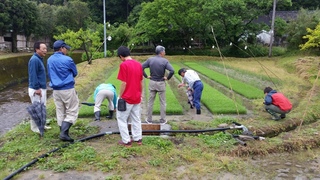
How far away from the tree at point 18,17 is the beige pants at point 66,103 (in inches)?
1042

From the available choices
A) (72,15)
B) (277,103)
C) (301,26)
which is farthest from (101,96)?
(72,15)

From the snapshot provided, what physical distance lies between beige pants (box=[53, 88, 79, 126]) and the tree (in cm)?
2647

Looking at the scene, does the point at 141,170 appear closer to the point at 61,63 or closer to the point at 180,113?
the point at 61,63

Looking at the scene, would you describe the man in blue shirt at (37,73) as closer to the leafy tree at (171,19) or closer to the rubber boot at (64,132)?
the rubber boot at (64,132)

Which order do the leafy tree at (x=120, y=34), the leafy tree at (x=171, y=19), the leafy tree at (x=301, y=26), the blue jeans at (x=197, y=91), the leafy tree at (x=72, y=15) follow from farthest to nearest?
the leafy tree at (x=72, y=15) < the leafy tree at (x=120, y=34) < the leafy tree at (x=171, y=19) < the leafy tree at (x=301, y=26) < the blue jeans at (x=197, y=91)

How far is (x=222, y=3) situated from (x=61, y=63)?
65.8 ft

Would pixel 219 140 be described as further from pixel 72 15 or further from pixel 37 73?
pixel 72 15

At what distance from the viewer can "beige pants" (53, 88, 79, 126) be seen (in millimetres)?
5219

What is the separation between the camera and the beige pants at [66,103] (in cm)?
522

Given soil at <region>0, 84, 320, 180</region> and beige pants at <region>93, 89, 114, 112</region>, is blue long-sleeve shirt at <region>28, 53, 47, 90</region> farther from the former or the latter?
soil at <region>0, 84, 320, 180</region>

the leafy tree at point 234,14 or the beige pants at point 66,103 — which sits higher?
the leafy tree at point 234,14

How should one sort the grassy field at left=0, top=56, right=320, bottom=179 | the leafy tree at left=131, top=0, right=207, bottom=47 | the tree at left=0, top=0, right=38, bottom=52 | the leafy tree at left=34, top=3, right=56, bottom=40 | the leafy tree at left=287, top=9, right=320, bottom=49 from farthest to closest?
the leafy tree at left=34, top=3, right=56, bottom=40, the tree at left=0, top=0, right=38, bottom=52, the leafy tree at left=131, top=0, right=207, bottom=47, the leafy tree at left=287, top=9, right=320, bottom=49, the grassy field at left=0, top=56, right=320, bottom=179

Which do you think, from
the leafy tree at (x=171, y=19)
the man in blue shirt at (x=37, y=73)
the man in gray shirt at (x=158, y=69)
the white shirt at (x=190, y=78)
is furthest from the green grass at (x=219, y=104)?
the leafy tree at (x=171, y=19)

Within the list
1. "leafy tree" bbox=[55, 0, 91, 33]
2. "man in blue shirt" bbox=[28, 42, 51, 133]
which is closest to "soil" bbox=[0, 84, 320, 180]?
"man in blue shirt" bbox=[28, 42, 51, 133]
